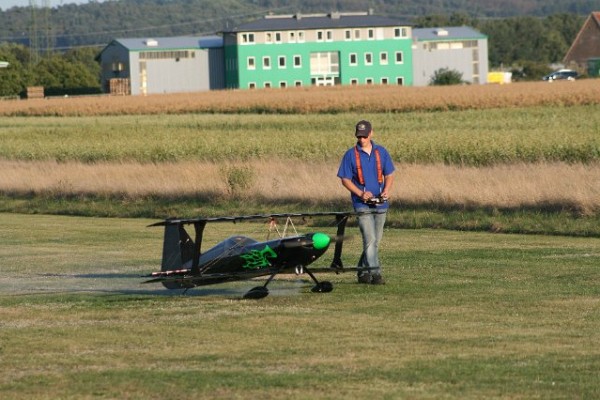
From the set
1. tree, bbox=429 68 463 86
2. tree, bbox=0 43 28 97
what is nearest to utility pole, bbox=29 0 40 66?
tree, bbox=0 43 28 97

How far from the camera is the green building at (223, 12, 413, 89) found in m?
141

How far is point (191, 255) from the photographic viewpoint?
47.2 feet

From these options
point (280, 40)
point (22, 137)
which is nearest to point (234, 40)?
point (280, 40)

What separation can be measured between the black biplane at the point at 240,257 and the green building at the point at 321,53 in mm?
126590

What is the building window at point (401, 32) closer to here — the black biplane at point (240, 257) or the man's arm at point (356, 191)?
the man's arm at point (356, 191)

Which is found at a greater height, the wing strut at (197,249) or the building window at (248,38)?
the building window at (248,38)

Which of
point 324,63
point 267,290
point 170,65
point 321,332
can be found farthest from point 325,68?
point 321,332

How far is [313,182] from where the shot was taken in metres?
27.5

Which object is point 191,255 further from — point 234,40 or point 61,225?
point 234,40

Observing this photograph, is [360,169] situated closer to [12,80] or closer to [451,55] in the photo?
[12,80]

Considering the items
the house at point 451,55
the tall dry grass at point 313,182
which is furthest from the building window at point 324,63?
the tall dry grass at point 313,182

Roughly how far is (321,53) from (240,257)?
130032 mm

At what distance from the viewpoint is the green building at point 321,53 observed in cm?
14100

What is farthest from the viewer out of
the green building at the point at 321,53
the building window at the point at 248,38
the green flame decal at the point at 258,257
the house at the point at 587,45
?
the house at the point at 587,45
